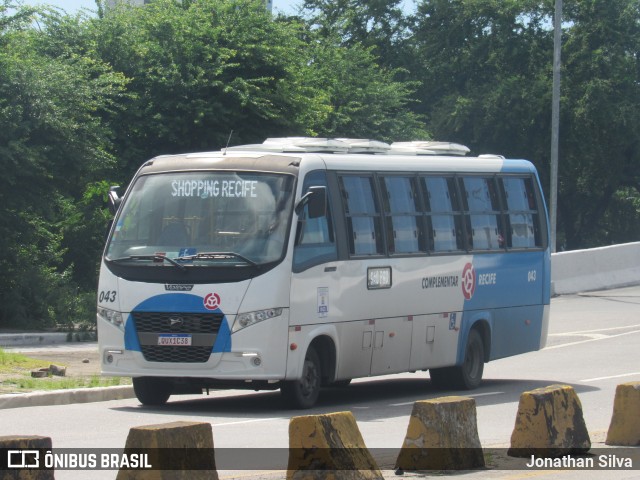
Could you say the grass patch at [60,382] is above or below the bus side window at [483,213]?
below

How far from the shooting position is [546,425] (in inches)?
393

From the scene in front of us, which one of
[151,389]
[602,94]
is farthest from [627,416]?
[602,94]

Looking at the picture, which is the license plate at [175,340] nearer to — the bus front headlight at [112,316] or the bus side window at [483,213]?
the bus front headlight at [112,316]

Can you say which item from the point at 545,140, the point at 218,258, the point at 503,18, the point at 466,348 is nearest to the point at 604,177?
the point at 545,140

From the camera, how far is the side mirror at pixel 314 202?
1391cm

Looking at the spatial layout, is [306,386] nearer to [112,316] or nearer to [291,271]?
[291,271]

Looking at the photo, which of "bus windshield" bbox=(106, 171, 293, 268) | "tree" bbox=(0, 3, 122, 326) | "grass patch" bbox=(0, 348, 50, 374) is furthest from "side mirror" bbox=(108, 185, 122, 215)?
"tree" bbox=(0, 3, 122, 326)

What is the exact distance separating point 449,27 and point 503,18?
2692 mm

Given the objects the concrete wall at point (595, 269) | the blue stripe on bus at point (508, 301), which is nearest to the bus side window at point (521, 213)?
the blue stripe on bus at point (508, 301)

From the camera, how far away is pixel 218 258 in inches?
539

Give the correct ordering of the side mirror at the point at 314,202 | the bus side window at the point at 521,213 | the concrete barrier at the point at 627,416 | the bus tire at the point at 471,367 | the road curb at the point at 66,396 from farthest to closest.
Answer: the bus side window at the point at 521,213 → the bus tire at the point at 471,367 → the road curb at the point at 66,396 → the side mirror at the point at 314,202 → the concrete barrier at the point at 627,416

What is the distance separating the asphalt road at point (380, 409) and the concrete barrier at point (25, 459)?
8.17 feet

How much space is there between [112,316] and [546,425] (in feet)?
18.7

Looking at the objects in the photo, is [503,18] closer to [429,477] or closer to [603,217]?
[603,217]
